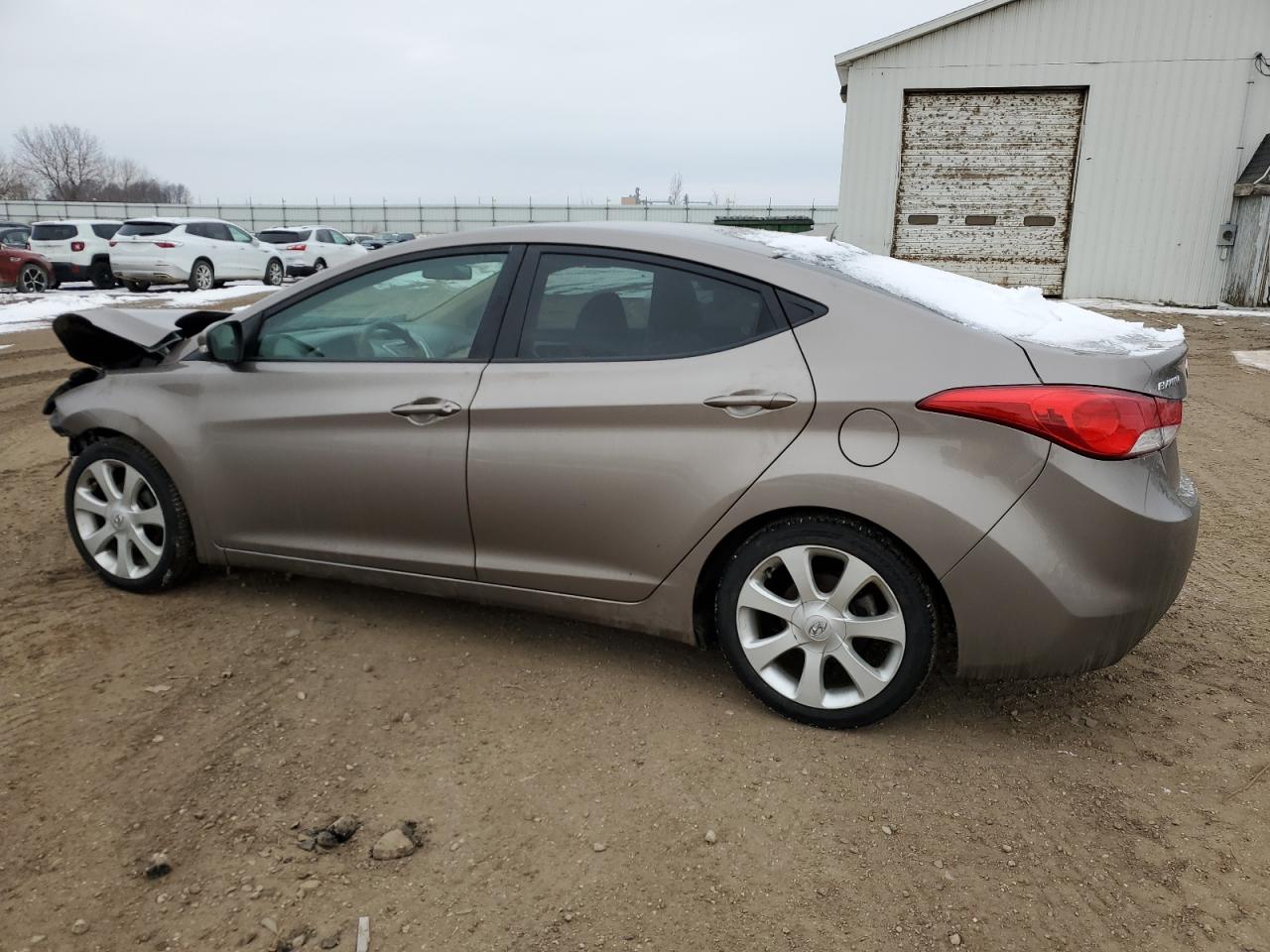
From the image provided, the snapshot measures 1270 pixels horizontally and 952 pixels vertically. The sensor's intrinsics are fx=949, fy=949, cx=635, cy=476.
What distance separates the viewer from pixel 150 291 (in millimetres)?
21844

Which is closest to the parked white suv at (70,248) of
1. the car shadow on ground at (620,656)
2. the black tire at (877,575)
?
the car shadow on ground at (620,656)

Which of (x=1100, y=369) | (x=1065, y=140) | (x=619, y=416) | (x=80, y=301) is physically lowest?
(x=80, y=301)

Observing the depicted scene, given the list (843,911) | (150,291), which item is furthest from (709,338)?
(150,291)

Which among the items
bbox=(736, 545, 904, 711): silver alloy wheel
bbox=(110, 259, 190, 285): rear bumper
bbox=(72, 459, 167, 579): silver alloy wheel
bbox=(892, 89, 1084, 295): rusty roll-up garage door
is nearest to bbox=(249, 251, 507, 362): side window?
bbox=(72, 459, 167, 579): silver alloy wheel

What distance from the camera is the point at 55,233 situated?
21.1 meters

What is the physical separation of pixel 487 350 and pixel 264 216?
183ft

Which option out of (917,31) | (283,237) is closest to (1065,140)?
(917,31)

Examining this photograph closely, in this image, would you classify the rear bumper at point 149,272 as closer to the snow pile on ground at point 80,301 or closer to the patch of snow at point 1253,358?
the snow pile on ground at point 80,301

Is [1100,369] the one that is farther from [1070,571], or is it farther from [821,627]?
[821,627]

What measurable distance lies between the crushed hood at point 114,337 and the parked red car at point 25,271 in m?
18.9

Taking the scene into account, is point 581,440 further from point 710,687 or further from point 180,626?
point 180,626

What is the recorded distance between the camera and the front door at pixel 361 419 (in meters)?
3.33

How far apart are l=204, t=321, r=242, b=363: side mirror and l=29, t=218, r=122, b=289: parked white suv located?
Answer: 20647mm

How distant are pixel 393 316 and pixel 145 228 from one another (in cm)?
2008
